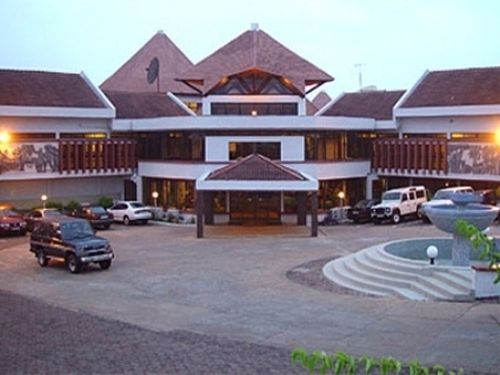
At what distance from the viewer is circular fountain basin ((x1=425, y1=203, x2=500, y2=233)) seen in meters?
19.8

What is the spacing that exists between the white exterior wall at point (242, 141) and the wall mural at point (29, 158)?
8.05 meters

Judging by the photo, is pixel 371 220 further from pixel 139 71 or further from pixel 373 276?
pixel 139 71

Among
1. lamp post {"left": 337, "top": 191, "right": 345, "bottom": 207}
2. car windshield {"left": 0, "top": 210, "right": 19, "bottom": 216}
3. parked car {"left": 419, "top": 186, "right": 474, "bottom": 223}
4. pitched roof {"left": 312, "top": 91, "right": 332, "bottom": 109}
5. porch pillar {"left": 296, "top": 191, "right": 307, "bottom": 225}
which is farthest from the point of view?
pitched roof {"left": 312, "top": 91, "right": 332, "bottom": 109}

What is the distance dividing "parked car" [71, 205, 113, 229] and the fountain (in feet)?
68.9

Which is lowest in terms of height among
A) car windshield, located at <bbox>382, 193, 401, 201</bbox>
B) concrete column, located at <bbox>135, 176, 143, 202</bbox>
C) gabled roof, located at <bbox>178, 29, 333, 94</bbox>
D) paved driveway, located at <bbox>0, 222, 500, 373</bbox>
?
paved driveway, located at <bbox>0, 222, 500, 373</bbox>

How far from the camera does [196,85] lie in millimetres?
47875

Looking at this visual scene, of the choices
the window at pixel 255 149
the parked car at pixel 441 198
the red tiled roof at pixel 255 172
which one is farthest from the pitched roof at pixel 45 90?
the parked car at pixel 441 198

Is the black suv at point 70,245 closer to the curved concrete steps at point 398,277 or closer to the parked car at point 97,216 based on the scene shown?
the curved concrete steps at point 398,277

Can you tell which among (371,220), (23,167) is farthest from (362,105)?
(23,167)

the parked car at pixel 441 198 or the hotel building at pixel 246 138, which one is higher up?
the hotel building at pixel 246 138

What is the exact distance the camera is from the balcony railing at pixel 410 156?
134 ft

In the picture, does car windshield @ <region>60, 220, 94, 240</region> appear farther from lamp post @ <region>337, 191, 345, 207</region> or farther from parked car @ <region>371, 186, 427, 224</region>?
lamp post @ <region>337, 191, 345, 207</region>

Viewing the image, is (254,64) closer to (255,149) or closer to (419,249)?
(255,149)

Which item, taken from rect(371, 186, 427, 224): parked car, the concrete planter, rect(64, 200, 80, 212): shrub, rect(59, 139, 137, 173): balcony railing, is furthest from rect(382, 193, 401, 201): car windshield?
the concrete planter
